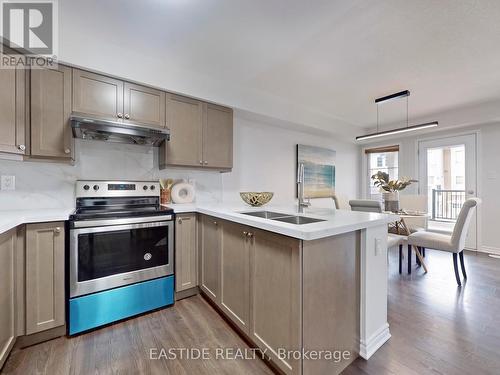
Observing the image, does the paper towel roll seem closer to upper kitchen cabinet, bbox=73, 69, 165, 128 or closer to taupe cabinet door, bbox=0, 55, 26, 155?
upper kitchen cabinet, bbox=73, 69, 165, 128

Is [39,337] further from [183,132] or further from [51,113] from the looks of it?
[183,132]

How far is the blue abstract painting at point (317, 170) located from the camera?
14.1 ft

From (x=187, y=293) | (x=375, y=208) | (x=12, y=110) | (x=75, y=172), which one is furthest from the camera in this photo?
(x=375, y=208)

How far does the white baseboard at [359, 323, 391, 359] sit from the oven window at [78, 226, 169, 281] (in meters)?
1.70

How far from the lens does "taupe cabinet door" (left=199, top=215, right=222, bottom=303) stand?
2004 millimetres

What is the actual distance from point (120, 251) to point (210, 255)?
756 millimetres

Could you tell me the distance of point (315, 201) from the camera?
181 inches

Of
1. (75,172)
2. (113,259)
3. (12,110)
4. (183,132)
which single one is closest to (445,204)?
(183,132)

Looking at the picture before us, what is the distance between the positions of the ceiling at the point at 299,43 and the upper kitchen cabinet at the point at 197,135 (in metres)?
0.17

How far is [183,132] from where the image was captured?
100 inches

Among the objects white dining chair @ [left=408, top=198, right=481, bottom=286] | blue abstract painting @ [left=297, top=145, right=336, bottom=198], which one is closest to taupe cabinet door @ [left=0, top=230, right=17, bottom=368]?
blue abstract painting @ [left=297, top=145, right=336, bottom=198]

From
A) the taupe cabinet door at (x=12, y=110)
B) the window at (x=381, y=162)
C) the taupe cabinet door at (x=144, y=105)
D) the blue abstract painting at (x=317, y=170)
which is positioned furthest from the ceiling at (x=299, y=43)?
the window at (x=381, y=162)

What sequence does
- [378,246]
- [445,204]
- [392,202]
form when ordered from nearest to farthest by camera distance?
[378,246], [392,202], [445,204]

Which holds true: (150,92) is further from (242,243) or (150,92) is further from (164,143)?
(242,243)
